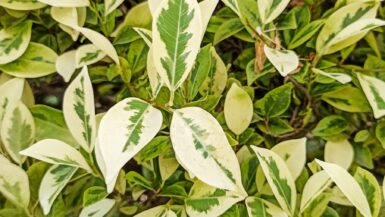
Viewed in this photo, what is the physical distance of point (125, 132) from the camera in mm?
726

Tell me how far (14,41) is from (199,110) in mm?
353

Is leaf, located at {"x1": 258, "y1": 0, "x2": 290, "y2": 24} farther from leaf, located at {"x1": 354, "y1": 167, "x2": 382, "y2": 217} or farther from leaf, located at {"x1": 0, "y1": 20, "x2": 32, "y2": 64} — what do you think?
leaf, located at {"x1": 0, "y1": 20, "x2": 32, "y2": 64}

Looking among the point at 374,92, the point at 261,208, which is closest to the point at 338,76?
the point at 374,92

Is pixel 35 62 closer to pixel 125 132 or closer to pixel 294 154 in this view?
pixel 125 132

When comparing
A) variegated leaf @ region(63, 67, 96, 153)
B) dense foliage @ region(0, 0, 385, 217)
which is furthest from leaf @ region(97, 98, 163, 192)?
variegated leaf @ region(63, 67, 96, 153)

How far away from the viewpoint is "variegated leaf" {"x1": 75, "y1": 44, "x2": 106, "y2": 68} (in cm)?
92

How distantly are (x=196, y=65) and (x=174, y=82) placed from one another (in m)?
0.10

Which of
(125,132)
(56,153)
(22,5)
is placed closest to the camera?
(125,132)

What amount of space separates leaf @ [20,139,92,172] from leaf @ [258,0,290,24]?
1.07 feet

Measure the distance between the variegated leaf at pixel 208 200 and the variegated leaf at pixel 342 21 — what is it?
26cm

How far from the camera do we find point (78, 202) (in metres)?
0.97

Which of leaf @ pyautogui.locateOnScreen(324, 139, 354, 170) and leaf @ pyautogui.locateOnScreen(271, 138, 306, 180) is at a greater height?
leaf @ pyautogui.locateOnScreen(271, 138, 306, 180)

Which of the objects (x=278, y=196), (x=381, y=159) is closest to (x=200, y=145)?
(x=278, y=196)

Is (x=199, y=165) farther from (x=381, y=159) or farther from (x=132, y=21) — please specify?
(x=381, y=159)
